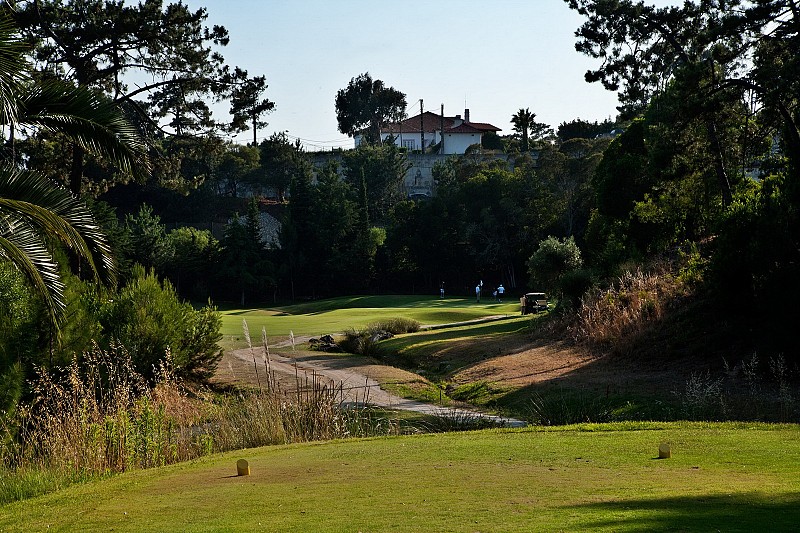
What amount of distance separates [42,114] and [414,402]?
11.4 meters

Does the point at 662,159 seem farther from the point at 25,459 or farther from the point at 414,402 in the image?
the point at 25,459

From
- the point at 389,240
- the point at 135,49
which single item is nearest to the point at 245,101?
the point at 135,49

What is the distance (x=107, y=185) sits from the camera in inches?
1393

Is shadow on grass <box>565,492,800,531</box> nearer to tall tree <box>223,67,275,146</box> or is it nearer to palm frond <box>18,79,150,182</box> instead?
palm frond <box>18,79,150,182</box>

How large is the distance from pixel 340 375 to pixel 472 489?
64.1 feet

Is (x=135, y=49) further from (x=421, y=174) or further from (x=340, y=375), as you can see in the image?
(x=421, y=174)

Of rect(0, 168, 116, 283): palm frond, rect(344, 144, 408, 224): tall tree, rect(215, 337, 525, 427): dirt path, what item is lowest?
rect(215, 337, 525, 427): dirt path

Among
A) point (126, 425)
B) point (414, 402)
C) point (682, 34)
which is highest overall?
point (682, 34)

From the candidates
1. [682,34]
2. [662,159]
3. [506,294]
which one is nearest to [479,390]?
[662,159]

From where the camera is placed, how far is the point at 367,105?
5517 inches

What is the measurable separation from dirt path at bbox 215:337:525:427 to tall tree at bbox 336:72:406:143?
349 ft

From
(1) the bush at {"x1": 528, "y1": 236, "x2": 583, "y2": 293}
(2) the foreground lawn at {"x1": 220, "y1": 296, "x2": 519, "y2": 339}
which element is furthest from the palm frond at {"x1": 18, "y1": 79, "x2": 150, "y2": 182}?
(1) the bush at {"x1": 528, "y1": 236, "x2": 583, "y2": 293}

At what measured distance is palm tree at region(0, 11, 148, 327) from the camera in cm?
1151

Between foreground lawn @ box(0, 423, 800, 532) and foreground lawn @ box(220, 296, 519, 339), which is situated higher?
foreground lawn @ box(0, 423, 800, 532)
